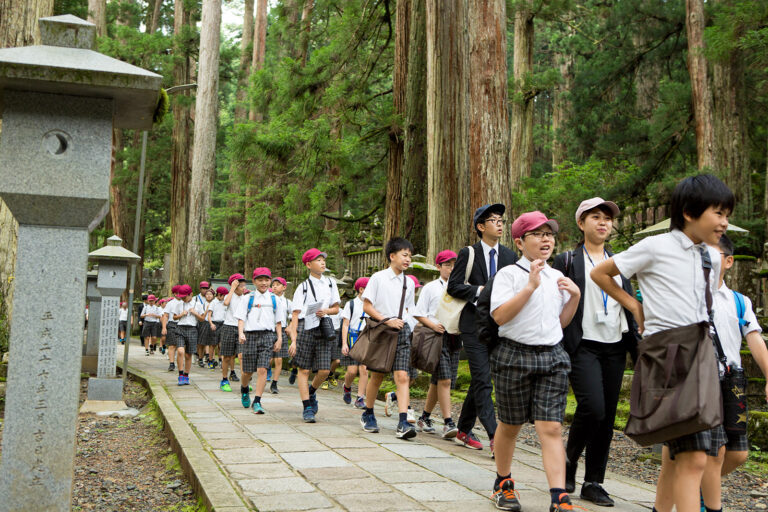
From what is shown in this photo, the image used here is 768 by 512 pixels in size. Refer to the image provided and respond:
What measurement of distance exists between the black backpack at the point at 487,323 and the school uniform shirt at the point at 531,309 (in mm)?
48

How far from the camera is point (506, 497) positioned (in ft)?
12.9

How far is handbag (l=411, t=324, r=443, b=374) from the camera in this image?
658 centimetres

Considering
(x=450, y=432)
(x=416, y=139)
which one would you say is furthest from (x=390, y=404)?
(x=416, y=139)

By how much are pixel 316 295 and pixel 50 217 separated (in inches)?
171

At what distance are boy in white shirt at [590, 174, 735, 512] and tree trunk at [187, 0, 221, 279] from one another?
20.2 meters

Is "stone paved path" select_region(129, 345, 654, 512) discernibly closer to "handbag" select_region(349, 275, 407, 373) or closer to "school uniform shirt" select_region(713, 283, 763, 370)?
"handbag" select_region(349, 275, 407, 373)

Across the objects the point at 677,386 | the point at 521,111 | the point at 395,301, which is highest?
the point at 521,111

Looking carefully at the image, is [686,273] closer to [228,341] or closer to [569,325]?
[569,325]

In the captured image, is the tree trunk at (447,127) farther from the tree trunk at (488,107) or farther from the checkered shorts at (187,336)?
the checkered shorts at (187,336)

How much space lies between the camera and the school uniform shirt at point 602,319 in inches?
170

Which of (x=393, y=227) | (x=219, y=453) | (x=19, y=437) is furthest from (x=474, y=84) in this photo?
(x=19, y=437)

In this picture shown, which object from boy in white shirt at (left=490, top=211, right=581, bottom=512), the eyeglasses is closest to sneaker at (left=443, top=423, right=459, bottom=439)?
boy in white shirt at (left=490, top=211, right=581, bottom=512)

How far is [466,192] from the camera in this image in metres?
10.7

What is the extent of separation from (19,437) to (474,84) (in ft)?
28.5
